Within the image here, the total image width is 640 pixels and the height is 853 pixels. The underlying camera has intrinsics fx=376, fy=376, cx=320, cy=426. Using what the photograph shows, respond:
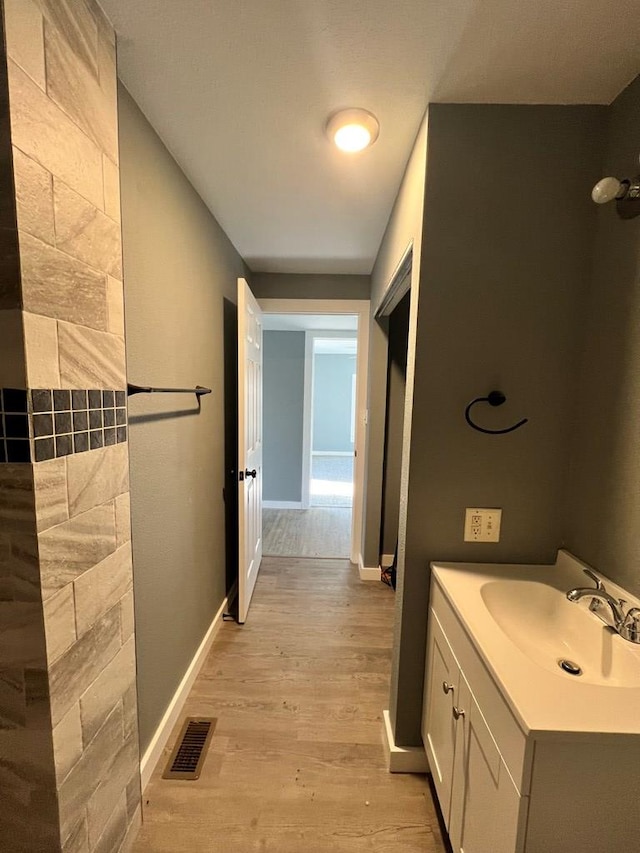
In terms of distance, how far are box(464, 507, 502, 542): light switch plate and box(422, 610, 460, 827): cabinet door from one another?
323 mm

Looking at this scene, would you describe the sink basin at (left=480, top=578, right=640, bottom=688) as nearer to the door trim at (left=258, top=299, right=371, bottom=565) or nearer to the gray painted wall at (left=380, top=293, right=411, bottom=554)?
the gray painted wall at (left=380, top=293, right=411, bottom=554)

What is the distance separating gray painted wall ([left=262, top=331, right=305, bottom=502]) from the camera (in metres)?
4.54

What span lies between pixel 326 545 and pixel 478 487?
2.53 m

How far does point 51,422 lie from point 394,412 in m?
2.44

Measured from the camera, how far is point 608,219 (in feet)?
3.83

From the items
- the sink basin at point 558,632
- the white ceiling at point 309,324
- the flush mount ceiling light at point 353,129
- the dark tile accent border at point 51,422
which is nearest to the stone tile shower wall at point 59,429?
the dark tile accent border at point 51,422

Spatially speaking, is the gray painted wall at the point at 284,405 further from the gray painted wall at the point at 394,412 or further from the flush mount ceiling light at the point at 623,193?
the flush mount ceiling light at the point at 623,193

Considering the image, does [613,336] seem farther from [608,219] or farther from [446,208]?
[446,208]

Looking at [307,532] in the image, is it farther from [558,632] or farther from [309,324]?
[558,632]

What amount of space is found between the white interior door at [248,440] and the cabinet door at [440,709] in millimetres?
1282

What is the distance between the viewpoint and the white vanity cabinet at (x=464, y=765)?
801 millimetres

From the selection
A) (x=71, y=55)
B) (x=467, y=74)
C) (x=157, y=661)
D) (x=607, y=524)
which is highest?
(x=467, y=74)

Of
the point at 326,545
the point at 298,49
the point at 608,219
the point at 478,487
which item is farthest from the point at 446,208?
the point at 326,545

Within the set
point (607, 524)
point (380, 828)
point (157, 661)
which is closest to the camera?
point (607, 524)
